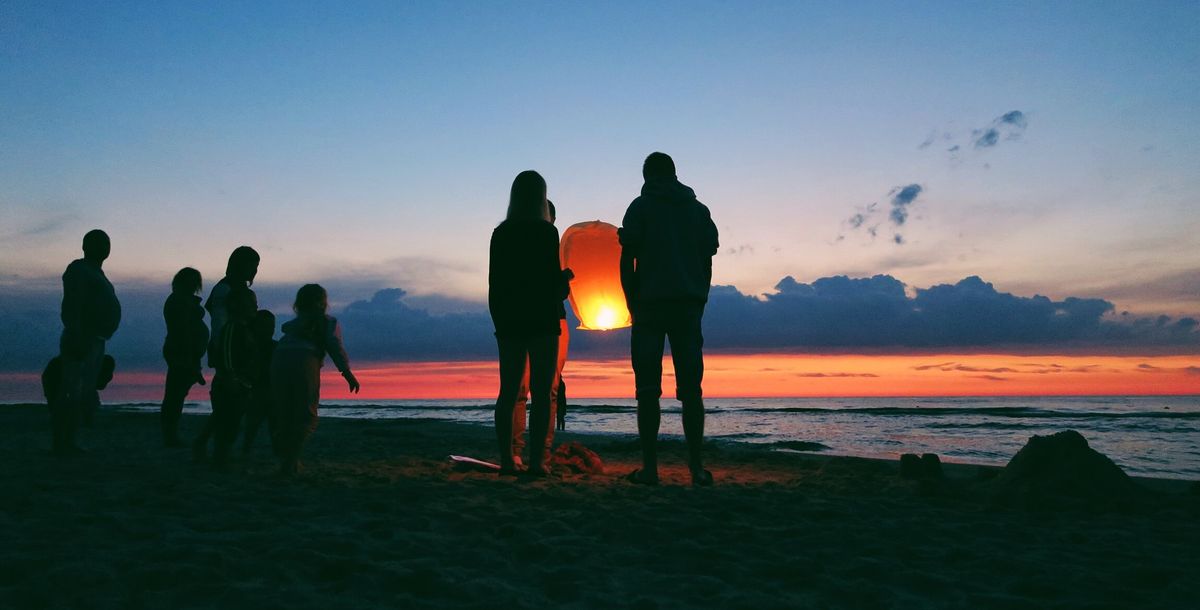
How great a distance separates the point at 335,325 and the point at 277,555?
2818mm

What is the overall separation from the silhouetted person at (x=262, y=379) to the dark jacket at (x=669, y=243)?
323 cm

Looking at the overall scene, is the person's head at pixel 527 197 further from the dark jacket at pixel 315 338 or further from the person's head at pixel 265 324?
the person's head at pixel 265 324

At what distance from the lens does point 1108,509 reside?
14.1ft

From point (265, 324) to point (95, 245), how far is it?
155 centimetres

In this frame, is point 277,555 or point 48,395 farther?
point 48,395

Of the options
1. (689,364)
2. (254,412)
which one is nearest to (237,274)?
(254,412)

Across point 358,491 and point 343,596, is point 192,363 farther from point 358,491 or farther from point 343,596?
point 343,596

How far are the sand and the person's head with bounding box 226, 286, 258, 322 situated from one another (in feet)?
4.05

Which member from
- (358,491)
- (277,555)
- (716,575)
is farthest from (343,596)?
(358,491)

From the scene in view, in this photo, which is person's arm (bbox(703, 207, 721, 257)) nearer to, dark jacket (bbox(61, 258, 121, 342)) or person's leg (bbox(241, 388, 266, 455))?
person's leg (bbox(241, 388, 266, 455))

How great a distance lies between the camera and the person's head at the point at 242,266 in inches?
229

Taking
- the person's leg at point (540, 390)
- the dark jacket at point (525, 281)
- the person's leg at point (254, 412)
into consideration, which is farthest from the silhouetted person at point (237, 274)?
the person's leg at point (540, 390)

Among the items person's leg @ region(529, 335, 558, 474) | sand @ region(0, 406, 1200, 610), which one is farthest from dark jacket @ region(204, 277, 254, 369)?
person's leg @ region(529, 335, 558, 474)

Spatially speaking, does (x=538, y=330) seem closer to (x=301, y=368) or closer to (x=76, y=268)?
(x=301, y=368)
